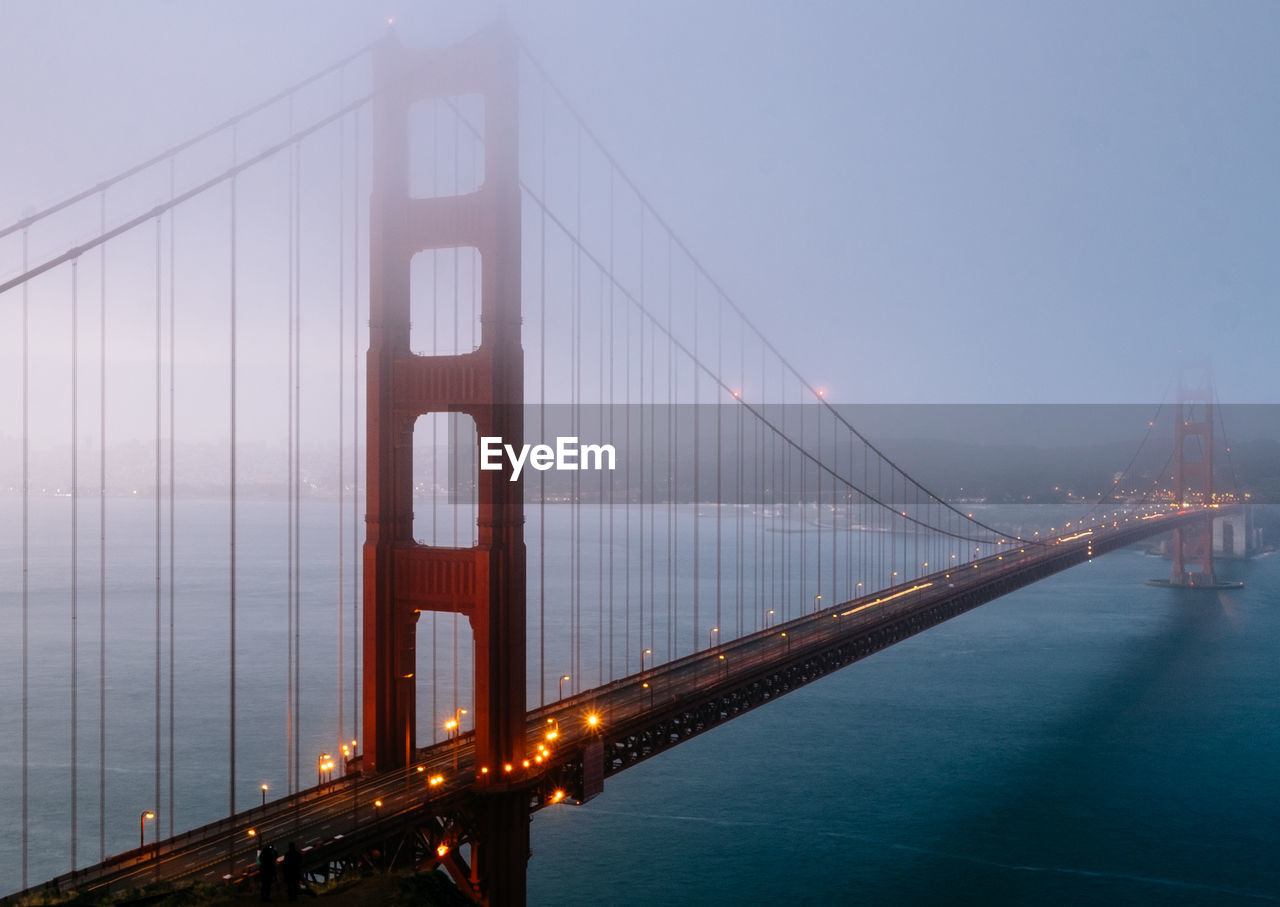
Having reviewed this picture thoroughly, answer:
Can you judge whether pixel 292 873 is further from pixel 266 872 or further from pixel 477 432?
pixel 477 432

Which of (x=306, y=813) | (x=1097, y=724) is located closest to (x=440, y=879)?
(x=306, y=813)

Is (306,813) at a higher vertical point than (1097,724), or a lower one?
higher

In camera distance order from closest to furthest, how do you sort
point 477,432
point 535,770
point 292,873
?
point 292,873
point 535,770
point 477,432

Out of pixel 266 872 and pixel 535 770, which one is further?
pixel 535 770

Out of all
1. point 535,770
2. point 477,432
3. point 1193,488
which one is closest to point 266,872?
point 535,770

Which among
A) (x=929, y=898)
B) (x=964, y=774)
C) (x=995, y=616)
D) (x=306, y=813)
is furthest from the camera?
(x=995, y=616)

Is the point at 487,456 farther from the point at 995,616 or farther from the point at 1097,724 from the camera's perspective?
the point at 995,616

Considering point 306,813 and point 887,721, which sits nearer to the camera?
point 306,813

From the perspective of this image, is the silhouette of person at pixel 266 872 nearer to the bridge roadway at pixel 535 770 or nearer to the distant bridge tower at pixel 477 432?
the bridge roadway at pixel 535 770
